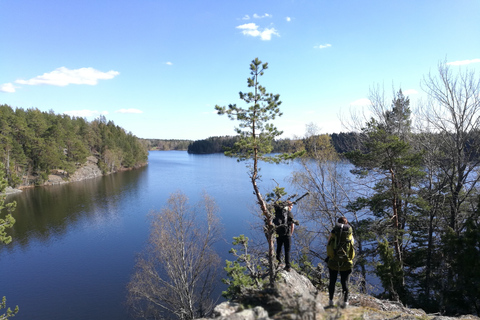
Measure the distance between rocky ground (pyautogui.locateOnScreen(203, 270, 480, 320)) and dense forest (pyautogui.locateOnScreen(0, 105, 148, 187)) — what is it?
37.9 meters

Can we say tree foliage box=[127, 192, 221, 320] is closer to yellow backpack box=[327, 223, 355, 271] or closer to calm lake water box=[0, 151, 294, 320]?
calm lake water box=[0, 151, 294, 320]

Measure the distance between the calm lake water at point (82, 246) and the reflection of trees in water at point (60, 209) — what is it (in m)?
0.09

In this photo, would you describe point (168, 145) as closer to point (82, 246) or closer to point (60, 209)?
point (60, 209)

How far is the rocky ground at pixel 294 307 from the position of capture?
3849 millimetres

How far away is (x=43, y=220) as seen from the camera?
27047mm

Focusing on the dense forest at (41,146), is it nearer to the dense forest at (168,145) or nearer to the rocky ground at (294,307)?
the rocky ground at (294,307)

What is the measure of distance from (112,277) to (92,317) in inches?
136

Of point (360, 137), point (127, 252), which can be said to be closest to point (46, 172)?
point (127, 252)

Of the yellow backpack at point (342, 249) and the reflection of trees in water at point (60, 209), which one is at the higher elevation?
the yellow backpack at point (342, 249)

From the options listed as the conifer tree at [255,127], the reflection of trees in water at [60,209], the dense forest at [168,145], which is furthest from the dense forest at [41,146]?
the dense forest at [168,145]

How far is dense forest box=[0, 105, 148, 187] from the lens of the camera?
4016 cm

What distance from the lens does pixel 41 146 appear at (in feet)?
146

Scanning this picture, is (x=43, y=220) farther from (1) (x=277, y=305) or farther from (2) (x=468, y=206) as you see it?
(2) (x=468, y=206)

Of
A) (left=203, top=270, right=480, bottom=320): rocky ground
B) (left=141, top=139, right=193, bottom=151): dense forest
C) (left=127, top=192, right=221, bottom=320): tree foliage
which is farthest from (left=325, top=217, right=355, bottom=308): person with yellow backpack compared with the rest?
(left=141, top=139, right=193, bottom=151): dense forest
